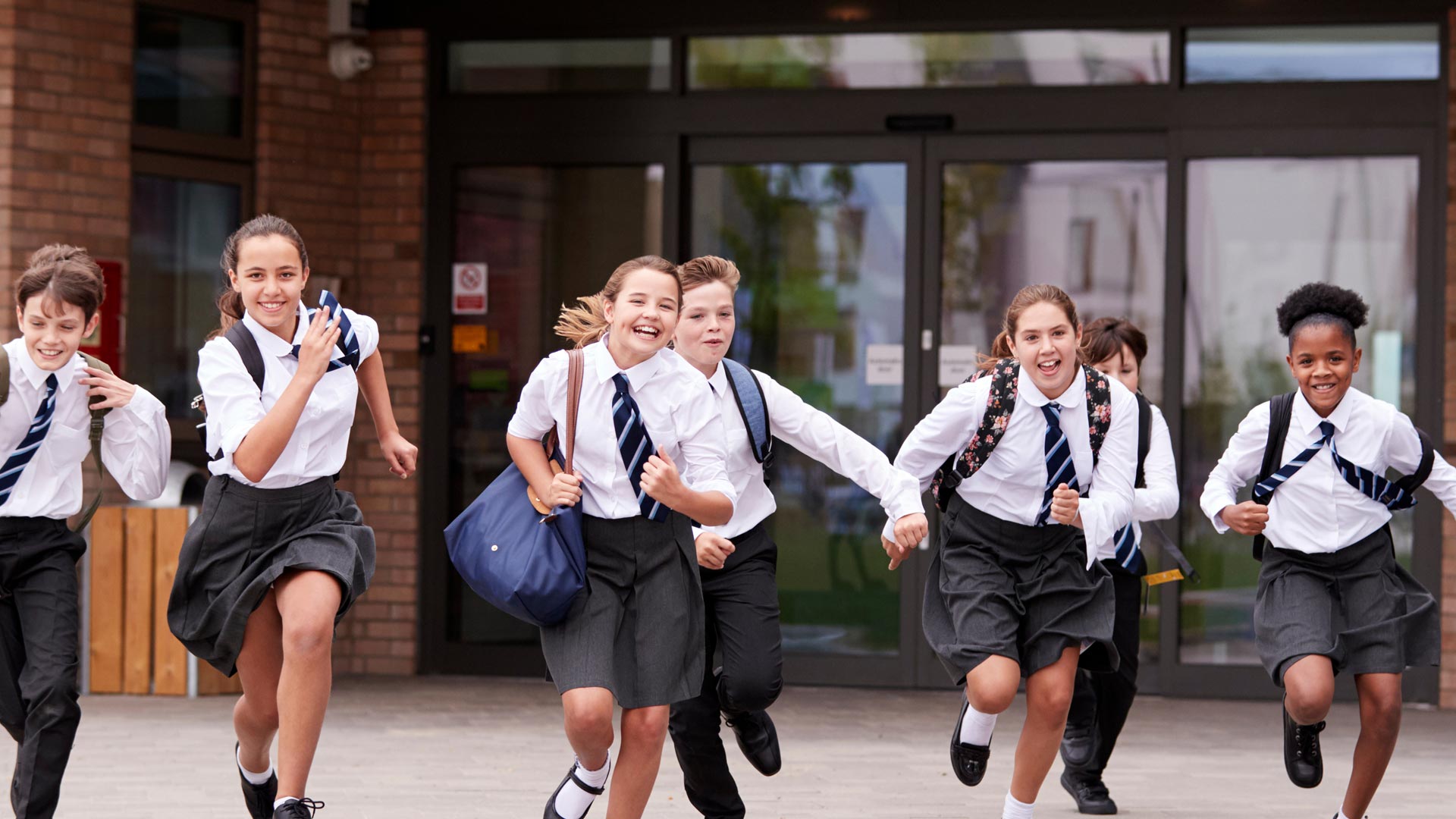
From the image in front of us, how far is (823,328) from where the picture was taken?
9672mm

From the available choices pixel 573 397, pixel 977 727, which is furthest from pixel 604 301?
pixel 977 727

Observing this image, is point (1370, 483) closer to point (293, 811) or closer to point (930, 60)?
point (293, 811)

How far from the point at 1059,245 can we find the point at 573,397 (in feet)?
16.9

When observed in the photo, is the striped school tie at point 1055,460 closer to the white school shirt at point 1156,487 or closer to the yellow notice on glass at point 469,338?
the white school shirt at point 1156,487

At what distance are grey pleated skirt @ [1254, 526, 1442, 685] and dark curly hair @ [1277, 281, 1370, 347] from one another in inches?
24.6

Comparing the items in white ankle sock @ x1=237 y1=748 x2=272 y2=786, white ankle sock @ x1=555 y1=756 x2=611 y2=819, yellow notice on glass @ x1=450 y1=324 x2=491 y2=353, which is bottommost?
white ankle sock @ x1=237 y1=748 x2=272 y2=786

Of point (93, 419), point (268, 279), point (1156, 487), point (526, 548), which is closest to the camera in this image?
point (526, 548)

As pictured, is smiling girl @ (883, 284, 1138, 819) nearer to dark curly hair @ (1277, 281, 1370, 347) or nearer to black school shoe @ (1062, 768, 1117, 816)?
dark curly hair @ (1277, 281, 1370, 347)

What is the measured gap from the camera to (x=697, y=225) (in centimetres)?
977

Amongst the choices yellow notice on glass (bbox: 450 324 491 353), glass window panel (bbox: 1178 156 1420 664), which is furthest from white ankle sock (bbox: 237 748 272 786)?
glass window panel (bbox: 1178 156 1420 664)

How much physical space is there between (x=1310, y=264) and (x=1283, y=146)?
0.58 metres

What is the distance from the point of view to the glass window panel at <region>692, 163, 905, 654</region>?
31.5 feet

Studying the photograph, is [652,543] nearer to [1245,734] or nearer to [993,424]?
[993,424]

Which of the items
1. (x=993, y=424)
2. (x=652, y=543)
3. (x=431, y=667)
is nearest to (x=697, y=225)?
(x=431, y=667)
